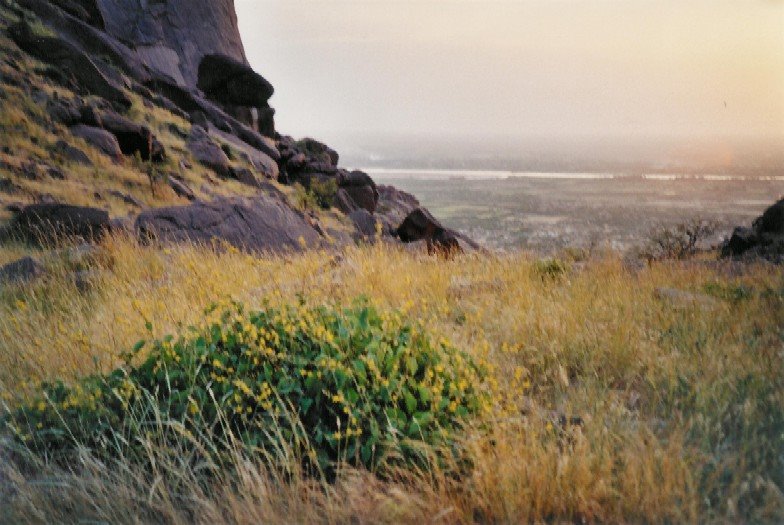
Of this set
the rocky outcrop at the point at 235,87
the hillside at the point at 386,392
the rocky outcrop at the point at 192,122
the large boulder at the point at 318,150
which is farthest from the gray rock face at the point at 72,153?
the large boulder at the point at 318,150

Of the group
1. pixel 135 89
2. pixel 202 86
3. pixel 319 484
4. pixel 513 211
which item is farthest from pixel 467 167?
pixel 319 484

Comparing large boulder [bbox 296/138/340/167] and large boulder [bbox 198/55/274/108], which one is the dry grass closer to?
large boulder [bbox 198/55/274/108]

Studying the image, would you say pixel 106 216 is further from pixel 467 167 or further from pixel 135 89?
pixel 467 167

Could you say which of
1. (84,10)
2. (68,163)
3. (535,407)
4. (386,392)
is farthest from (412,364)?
(84,10)

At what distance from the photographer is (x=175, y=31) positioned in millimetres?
37375

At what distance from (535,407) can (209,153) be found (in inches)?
1043

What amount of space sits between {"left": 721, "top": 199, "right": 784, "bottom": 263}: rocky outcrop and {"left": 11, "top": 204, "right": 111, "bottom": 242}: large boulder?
13.3 metres

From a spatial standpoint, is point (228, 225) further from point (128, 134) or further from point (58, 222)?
point (128, 134)

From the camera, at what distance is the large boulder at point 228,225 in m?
10.7

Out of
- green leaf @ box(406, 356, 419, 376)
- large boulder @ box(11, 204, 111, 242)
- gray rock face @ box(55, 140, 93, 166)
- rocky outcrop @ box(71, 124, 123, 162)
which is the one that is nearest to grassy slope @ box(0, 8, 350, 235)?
gray rock face @ box(55, 140, 93, 166)

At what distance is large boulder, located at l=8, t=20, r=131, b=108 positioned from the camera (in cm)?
2442

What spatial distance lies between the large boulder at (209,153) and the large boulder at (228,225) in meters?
15.9

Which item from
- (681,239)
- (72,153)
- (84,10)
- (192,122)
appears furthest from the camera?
(192,122)

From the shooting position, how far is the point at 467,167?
125 meters
